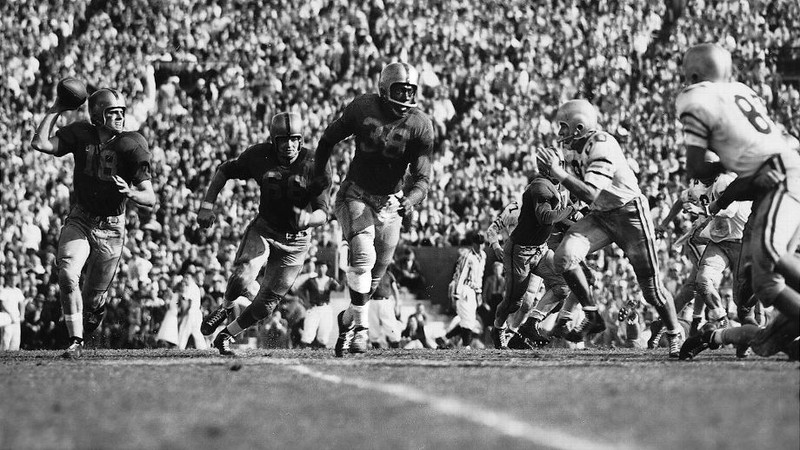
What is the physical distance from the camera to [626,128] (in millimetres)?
24859

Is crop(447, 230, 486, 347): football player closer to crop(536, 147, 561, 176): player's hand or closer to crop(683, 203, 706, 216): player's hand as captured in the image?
crop(683, 203, 706, 216): player's hand

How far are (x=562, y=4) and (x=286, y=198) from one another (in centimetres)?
1847

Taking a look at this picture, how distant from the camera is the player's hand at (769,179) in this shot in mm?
7348

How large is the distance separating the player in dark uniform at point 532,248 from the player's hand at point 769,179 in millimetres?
4455

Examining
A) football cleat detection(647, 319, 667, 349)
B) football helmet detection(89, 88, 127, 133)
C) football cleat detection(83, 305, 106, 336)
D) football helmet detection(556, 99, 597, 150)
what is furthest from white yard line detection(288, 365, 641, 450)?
football cleat detection(647, 319, 667, 349)

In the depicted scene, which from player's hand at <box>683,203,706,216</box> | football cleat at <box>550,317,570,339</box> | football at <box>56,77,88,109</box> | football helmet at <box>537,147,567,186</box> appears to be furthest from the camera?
player's hand at <box>683,203,706,216</box>

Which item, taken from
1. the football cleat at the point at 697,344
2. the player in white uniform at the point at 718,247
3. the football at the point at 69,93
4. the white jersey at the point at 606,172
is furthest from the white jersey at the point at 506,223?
the football at the point at 69,93

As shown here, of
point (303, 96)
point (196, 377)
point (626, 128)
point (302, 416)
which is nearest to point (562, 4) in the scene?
point (626, 128)

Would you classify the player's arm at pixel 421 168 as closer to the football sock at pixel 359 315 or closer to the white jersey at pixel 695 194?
the football sock at pixel 359 315

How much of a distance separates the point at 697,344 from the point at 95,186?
4.69m

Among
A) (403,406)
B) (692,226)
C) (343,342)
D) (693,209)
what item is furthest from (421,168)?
(403,406)

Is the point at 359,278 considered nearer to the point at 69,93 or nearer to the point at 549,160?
the point at 549,160

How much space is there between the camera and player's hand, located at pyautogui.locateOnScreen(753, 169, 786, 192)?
24.1ft

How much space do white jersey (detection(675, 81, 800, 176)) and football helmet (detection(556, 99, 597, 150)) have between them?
6.09 ft
